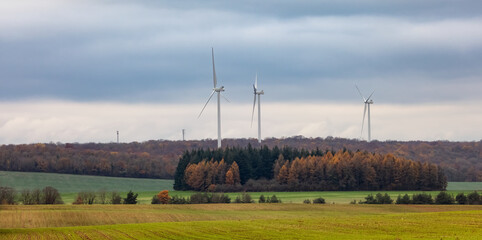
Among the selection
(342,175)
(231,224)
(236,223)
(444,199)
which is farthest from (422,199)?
(342,175)

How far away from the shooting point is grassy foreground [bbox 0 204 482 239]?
2311 inches

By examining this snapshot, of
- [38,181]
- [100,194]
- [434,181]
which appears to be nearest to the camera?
[100,194]

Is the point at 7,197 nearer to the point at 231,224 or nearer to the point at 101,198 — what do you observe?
the point at 101,198

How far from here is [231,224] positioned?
72875mm

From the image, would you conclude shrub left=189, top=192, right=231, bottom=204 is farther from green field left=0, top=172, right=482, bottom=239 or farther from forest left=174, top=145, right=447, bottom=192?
forest left=174, top=145, right=447, bottom=192

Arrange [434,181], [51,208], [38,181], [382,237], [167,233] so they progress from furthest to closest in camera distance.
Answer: [38,181] → [434,181] → [51,208] → [167,233] → [382,237]

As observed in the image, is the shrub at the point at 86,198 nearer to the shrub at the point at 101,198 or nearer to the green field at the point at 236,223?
the shrub at the point at 101,198

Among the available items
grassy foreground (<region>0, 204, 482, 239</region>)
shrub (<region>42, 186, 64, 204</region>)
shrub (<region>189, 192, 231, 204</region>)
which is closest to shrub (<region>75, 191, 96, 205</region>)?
shrub (<region>42, 186, 64, 204</region>)

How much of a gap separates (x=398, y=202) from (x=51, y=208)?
176 feet

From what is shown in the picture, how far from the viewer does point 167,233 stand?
6384cm

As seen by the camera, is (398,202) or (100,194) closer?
(398,202)

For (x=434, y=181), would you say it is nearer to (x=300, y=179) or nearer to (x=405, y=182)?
(x=405, y=182)

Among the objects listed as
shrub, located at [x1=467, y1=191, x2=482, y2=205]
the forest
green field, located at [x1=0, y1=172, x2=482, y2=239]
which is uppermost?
the forest

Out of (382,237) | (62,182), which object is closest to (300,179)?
(62,182)
